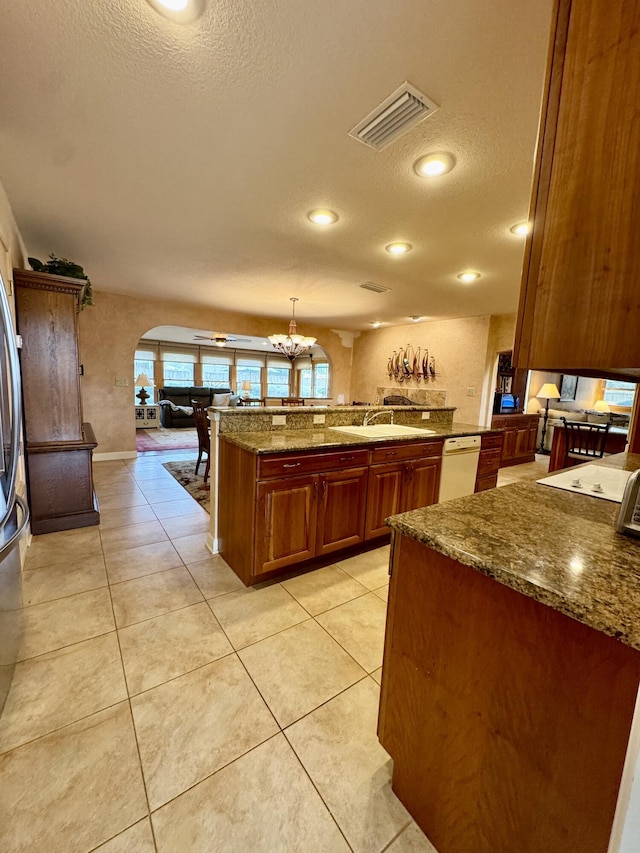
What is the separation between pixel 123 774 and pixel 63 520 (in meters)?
2.29

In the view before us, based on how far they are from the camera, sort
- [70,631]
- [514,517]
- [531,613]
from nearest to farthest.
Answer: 1. [531,613]
2. [514,517]
3. [70,631]

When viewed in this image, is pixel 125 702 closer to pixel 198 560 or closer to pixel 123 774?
pixel 123 774

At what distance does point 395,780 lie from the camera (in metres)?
1.11

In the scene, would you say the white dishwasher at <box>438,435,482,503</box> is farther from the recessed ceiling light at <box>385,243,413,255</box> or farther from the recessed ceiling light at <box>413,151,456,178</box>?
the recessed ceiling light at <box>413,151,456,178</box>

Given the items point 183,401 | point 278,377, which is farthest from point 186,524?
point 278,377

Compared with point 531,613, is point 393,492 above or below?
below

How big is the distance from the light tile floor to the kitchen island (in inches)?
10.9

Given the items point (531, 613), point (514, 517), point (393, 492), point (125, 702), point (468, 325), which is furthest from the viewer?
point (468, 325)

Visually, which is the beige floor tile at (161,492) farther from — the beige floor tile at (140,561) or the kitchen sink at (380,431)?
the kitchen sink at (380,431)

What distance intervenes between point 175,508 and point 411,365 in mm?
4885

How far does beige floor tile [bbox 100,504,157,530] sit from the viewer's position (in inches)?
120

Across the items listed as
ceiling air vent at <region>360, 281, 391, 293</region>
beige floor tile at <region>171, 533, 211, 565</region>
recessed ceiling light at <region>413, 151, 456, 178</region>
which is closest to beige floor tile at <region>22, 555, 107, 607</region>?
beige floor tile at <region>171, 533, 211, 565</region>

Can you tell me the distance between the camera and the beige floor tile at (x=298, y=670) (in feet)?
4.68

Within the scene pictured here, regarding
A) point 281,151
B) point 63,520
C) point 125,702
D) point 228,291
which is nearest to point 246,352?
point 228,291
